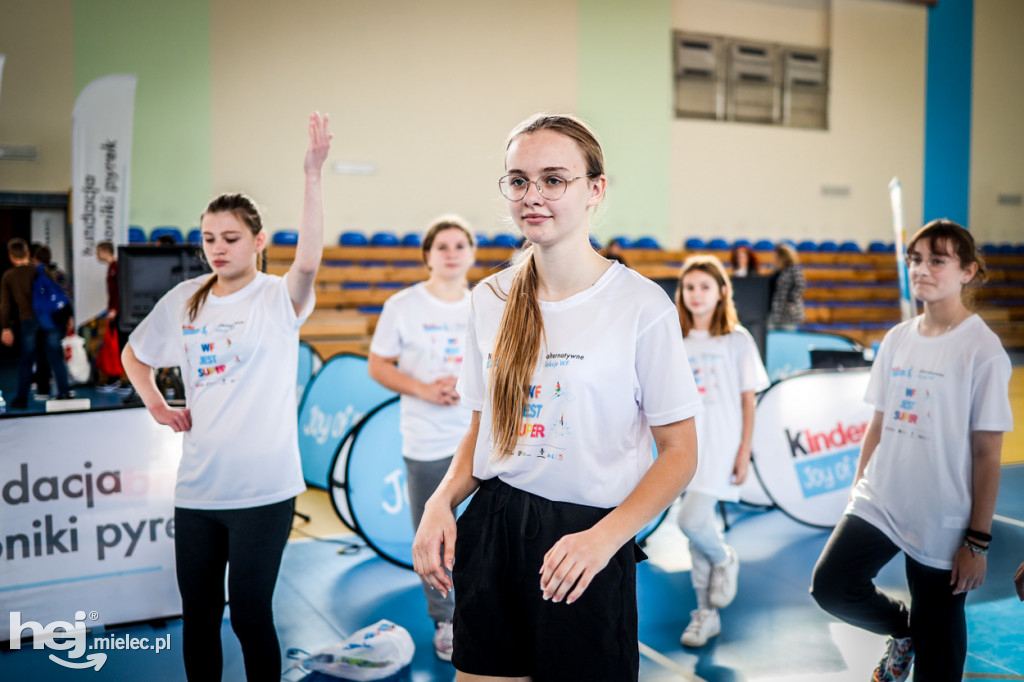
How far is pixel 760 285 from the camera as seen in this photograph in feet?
17.9

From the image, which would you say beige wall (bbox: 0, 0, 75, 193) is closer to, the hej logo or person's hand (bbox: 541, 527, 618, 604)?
the hej logo

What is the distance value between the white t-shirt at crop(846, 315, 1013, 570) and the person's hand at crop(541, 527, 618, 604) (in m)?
1.53

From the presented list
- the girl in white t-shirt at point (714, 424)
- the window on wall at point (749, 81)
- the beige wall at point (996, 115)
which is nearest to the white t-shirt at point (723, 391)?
the girl in white t-shirt at point (714, 424)

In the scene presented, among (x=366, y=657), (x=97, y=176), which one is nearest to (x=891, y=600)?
(x=366, y=657)

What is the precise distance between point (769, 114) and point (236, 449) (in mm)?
15209

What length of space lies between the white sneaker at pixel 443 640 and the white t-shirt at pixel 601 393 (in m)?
1.92

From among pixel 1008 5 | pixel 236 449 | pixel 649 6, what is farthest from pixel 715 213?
Answer: pixel 236 449

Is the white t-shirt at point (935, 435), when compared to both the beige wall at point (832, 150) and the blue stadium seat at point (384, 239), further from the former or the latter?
the beige wall at point (832, 150)

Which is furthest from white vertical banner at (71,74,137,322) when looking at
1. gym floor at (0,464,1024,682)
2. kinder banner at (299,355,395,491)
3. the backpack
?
gym floor at (0,464,1024,682)

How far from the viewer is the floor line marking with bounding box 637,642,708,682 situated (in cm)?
308

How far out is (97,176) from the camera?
335 inches

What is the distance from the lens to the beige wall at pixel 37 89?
11.1m

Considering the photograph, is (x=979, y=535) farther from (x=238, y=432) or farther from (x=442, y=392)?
(x=238, y=432)

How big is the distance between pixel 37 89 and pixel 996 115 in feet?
58.8
